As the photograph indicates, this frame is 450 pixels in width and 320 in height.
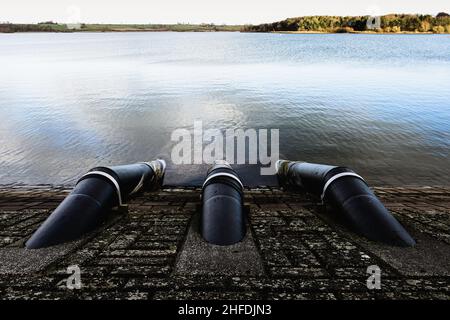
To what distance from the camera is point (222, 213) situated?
5758mm

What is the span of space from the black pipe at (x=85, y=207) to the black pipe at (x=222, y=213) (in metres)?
2.17

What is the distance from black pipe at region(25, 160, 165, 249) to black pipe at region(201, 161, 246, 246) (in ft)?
7.12

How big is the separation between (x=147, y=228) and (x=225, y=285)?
8.67 ft

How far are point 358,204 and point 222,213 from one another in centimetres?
279

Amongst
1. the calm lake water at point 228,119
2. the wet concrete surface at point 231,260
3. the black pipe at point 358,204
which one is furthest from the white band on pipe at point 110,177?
the calm lake water at point 228,119

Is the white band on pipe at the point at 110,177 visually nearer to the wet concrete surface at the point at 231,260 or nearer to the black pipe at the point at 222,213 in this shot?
the wet concrete surface at the point at 231,260

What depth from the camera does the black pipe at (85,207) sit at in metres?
5.52

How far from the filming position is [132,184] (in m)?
8.06

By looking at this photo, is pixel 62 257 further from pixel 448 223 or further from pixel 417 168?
pixel 417 168

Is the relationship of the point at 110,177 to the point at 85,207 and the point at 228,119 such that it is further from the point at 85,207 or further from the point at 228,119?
the point at 228,119

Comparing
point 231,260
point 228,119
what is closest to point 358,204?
point 231,260

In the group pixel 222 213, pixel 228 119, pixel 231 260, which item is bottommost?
pixel 231 260

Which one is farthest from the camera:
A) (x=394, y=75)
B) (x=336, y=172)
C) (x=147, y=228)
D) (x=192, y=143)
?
(x=394, y=75)
